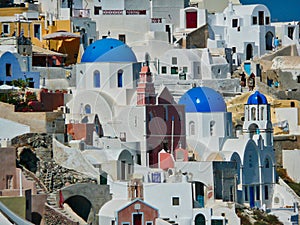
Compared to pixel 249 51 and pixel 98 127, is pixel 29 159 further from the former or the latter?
pixel 249 51

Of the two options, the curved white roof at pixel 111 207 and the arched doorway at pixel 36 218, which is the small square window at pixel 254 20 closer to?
the curved white roof at pixel 111 207

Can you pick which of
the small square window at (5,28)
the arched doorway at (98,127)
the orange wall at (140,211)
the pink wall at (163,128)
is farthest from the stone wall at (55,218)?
the small square window at (5,28)

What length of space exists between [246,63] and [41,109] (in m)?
14.6

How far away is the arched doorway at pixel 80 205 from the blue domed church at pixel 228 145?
665 cm

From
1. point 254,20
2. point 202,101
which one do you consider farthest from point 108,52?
point 254,20

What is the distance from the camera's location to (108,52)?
206 ft

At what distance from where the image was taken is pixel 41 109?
60375 mm

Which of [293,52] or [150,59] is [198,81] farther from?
[293,52]

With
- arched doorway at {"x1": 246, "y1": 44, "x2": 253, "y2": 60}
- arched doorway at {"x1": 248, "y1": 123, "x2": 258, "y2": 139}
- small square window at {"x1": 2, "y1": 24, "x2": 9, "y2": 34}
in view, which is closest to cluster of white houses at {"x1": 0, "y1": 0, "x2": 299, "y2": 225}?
arched doorway at {"x1": 248, "y1": 123, "x2": 258, "y2": 139}

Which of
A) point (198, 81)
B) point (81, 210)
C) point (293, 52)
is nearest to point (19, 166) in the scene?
point (81, 210)

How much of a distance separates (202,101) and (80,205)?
8.88 meters

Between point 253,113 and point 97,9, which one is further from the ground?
point 97,9

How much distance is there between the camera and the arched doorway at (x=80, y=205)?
54438 mm

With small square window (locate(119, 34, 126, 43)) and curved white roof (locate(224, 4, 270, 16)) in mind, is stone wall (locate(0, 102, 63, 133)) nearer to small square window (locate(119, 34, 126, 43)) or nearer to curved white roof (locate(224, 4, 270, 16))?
small square window (locate(119, 34, 126, 43))
